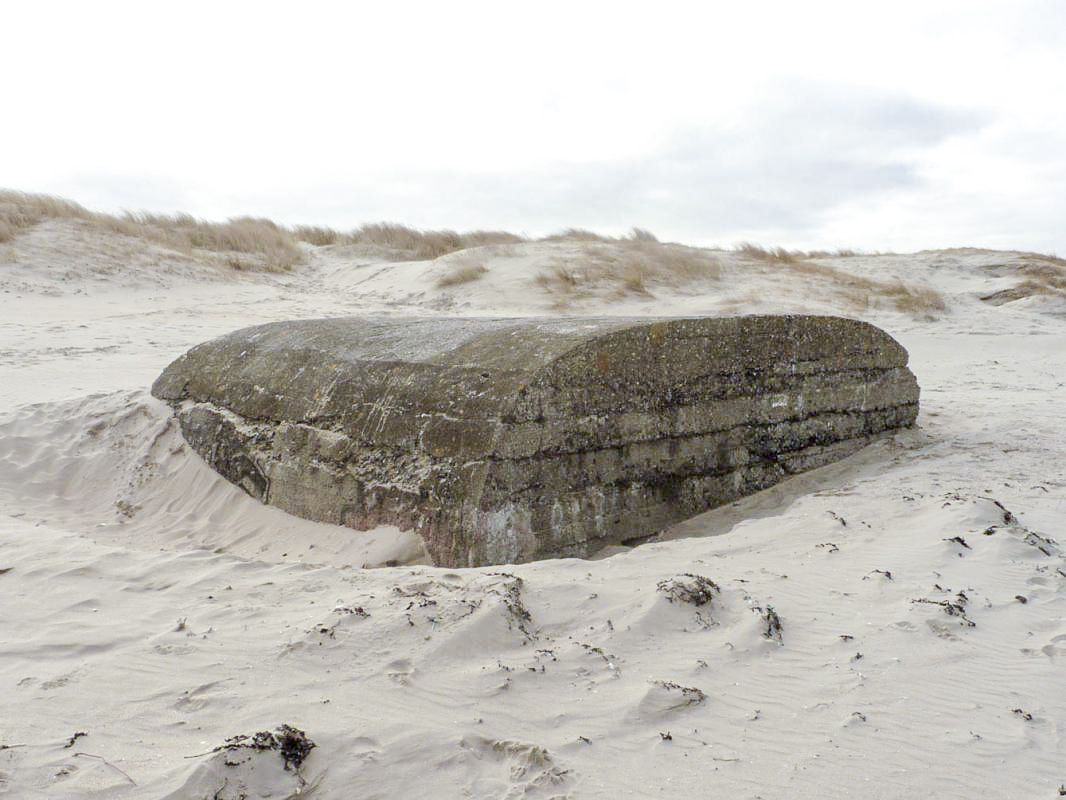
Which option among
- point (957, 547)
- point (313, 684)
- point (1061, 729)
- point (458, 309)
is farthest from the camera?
point (458, 309)

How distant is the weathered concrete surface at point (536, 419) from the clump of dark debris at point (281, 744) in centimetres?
162

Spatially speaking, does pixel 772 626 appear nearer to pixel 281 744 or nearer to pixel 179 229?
pixel 281 744

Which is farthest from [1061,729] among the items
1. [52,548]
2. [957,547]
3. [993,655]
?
[52,548]

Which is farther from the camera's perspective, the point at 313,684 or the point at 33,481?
the point at 33,481

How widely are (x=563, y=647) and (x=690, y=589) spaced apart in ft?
1.66

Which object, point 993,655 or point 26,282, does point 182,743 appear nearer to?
point 993,655

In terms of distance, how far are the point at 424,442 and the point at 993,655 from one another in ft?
7.61

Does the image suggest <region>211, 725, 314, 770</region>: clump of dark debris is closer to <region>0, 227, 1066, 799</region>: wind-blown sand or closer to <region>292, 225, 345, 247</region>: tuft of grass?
<region>0, 227, 1066, 799</region>: wind-blown sand

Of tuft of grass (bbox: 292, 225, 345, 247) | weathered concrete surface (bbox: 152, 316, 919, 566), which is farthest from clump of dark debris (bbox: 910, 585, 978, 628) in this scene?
tuft of grass (bbox: 292, 225, 345, 247)

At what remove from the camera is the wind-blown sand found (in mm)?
1911

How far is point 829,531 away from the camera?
3.61 meters

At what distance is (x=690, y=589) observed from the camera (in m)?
2.78

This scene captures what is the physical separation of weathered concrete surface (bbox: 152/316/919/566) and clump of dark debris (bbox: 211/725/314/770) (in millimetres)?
1622

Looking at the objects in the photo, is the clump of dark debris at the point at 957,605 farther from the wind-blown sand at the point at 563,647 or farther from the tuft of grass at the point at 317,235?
the tuft of grass at the point at 317,235
